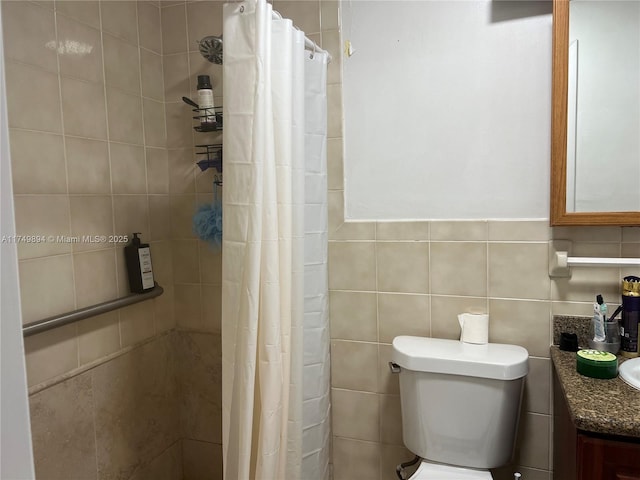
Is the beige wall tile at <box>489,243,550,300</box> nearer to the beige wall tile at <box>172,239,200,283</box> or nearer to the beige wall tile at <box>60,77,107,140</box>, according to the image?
the beige wall tile at <box>172,239,200,283</box>

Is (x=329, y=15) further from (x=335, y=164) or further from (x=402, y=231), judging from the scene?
(x=402, y=231)

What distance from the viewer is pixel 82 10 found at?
5.03 ft

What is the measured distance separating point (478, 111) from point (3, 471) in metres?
1.48

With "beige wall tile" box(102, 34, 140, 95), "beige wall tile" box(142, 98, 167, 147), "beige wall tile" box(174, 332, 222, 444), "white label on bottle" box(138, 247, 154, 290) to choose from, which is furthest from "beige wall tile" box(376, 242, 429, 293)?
"beige wall tile" box(102, 34, 140, 95)

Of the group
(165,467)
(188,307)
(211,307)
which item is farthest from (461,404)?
(165,467)

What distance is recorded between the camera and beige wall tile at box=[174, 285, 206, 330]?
1936 millimetres

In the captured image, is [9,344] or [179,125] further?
[179,125]

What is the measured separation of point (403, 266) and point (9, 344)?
4.43ft

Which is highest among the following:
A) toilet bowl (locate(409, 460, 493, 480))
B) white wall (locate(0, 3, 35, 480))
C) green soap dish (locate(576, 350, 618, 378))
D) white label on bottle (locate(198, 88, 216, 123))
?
white label on bottle (locate(198, 88, 216, 123))

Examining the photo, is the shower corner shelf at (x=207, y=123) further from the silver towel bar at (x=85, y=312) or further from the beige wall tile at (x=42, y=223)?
the silver towel bar at (x=85, y=312)

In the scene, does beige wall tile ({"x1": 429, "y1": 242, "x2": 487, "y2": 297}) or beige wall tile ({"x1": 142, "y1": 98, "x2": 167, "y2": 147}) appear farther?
beige wall tile ({"x1": 142, "y1": 98, "x2": 167, "y2": 147})

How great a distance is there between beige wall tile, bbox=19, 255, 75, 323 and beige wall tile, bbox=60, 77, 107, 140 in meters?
0.42

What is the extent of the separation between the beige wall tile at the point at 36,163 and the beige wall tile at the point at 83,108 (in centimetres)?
8

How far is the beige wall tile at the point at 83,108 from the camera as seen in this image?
1483 millimetres
